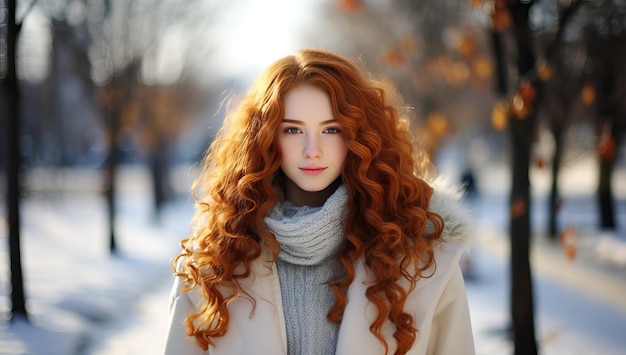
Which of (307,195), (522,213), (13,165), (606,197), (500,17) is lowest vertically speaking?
(606,197)

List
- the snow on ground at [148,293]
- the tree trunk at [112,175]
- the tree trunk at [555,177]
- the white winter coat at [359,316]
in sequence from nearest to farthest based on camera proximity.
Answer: the white winter coat at [359,316]
the snow on ground at [148,293]
the tree trunk at [112,175]
the tree trunk at [555,177]

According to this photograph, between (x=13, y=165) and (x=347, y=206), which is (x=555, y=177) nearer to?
(x=13, y=165)

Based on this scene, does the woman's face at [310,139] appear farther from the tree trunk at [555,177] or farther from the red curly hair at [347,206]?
the tree trunk at [555,177]

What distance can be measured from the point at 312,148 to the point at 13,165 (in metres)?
4.12

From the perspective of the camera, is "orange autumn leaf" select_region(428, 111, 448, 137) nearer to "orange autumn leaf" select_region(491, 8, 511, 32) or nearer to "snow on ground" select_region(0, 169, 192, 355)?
"snow on ground" select_region(0, 169, 192, 355)

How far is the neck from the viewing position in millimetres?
2189

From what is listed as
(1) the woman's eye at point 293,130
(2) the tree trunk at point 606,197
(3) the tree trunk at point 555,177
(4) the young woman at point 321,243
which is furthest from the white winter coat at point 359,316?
(2) the tree trunk at point 606,197

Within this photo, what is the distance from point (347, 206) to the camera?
2096mm

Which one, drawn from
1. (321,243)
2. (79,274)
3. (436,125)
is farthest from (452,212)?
(436,125)

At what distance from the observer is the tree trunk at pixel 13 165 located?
4812 millimetres

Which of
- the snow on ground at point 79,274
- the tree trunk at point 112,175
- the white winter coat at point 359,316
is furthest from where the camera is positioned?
the tree trunk at point 112,175

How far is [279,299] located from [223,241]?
306 millimetres

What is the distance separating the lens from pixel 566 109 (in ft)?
32.7

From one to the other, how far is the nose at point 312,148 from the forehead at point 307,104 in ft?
0.26
